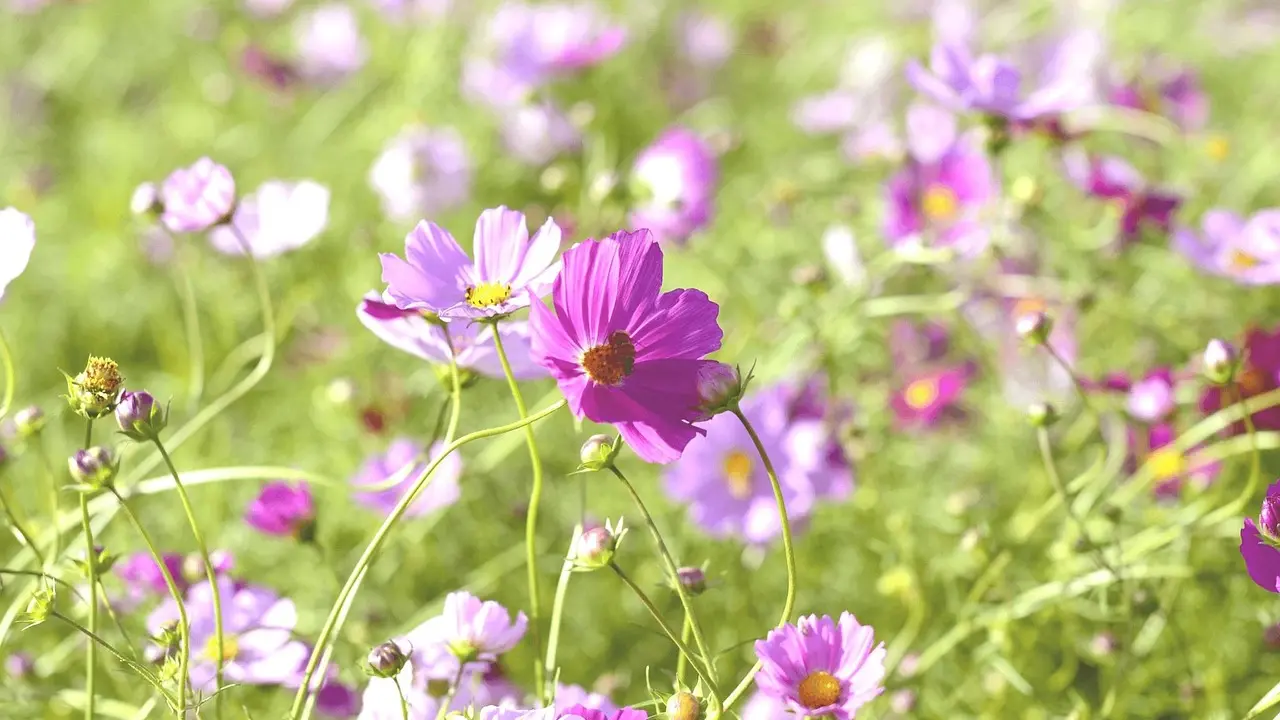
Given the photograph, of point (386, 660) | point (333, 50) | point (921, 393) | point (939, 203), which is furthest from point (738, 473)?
point (333, 50)

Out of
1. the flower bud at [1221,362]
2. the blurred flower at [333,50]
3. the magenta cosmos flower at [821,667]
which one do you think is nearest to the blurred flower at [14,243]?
the magenta cosmos flower at [821,667]

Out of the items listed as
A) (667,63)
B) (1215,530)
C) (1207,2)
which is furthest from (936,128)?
(1207,2)

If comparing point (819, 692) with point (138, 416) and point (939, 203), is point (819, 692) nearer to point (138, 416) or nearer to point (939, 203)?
point (138, 416)

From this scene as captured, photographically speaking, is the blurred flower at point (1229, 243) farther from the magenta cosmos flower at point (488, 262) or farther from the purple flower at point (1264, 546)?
the magenta cosmos flower at point (488, 262)

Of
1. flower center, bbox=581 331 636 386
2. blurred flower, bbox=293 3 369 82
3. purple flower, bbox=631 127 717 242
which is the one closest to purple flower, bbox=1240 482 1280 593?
flower center, bbox=581 331 636 386

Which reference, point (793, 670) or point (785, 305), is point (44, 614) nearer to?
point (793, 670)

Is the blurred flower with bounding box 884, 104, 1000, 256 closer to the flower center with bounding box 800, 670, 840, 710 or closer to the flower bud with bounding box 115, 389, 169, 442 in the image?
the flower center with bounding box 800, 670, 840, 710

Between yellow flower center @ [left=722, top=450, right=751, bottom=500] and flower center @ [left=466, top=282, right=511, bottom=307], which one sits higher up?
flower center @ [left=466, top=282, right=511, bottom=307]
